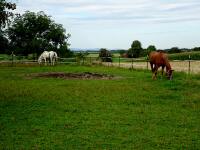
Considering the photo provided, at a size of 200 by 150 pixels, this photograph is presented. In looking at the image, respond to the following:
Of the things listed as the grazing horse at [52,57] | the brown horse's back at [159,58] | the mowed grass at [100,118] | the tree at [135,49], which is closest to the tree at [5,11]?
the mowed grass at [100,118]

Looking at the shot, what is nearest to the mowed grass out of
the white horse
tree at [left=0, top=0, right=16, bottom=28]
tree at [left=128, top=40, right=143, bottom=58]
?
tree at [left=0, top=0, right=16, bottom=28]

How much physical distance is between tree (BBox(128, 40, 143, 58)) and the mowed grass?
37534 mm

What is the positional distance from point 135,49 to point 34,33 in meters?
15.0

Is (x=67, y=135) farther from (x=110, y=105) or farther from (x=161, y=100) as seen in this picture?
(x=161, y=100)

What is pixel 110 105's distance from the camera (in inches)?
535

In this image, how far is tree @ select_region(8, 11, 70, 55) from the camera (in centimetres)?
4619

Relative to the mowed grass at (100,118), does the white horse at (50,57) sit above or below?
above

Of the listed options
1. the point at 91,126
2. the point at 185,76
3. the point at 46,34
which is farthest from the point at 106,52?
the point at 91,126

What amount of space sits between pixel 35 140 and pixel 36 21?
38.4 metres

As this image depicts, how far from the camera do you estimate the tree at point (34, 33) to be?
152 feet

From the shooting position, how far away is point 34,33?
46.6 meters

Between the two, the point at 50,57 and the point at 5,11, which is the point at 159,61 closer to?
the point at 5,11

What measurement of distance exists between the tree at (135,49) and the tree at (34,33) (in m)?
11.6

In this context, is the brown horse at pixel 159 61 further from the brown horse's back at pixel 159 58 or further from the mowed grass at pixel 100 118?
the mowed grass at pixel 100 118
